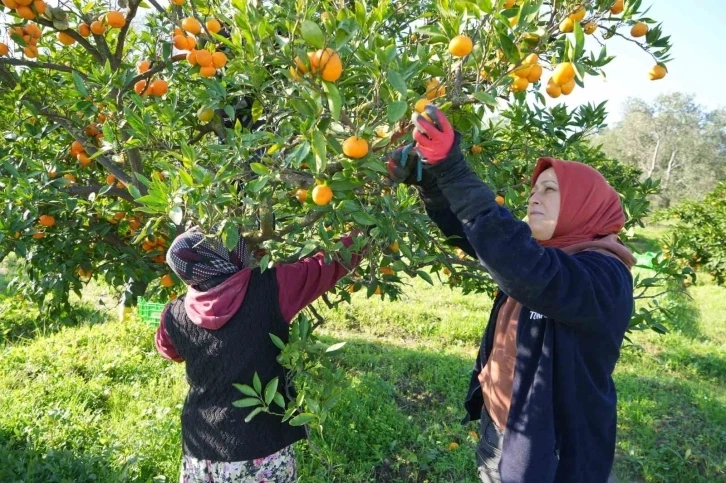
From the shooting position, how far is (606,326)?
1.30 meters

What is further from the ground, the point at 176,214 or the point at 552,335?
the point at 176,214

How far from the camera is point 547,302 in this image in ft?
3.86

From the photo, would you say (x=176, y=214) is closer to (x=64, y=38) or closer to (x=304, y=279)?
(x=304, y=279)

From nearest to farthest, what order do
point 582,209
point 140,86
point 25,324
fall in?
point 582,209
point 140,86
point 25,324

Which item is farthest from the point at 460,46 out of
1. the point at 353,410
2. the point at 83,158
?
the point at 353,410

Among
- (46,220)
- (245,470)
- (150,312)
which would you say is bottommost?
(150,312)

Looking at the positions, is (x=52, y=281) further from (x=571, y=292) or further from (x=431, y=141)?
(x=571, y=292)

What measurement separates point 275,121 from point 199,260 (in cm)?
46

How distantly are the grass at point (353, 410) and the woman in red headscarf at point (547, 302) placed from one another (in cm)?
99

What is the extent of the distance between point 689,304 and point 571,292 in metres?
8.04

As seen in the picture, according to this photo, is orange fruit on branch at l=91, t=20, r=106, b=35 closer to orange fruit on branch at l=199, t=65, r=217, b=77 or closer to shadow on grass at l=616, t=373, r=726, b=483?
orange fruit on branch at l=199, t=65, r=217, b=77

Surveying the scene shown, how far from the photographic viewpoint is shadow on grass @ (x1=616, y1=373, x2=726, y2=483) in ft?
10.5

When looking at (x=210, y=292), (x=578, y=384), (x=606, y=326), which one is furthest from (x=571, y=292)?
(x=210, y=292)

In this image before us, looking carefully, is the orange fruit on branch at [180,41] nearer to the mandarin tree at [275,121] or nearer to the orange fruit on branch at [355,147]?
the mandarin tree at [275,121]
